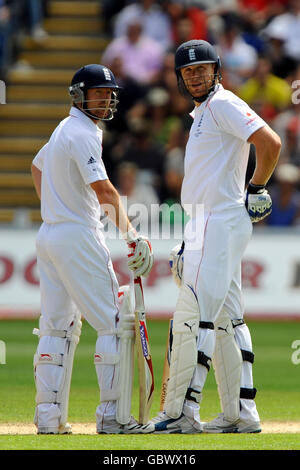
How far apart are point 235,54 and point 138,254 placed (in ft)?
33.5

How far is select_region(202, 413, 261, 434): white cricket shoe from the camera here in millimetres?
6195

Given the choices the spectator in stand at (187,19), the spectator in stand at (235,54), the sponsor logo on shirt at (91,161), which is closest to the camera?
the sponsor logo on shirt at (91,161)

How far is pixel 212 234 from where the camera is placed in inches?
237

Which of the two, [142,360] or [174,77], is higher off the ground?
[174,77]

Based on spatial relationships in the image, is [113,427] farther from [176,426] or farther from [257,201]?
[257,201]

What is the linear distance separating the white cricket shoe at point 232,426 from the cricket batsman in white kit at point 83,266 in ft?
1.72

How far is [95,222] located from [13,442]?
1.37 meters

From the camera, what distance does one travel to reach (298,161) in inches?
555

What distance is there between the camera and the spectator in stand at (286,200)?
44.3 feet

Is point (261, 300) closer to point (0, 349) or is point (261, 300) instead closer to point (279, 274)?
point (279, 274)

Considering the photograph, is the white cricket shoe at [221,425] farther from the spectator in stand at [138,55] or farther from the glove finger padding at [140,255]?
the spectator in stand at [138,55]
